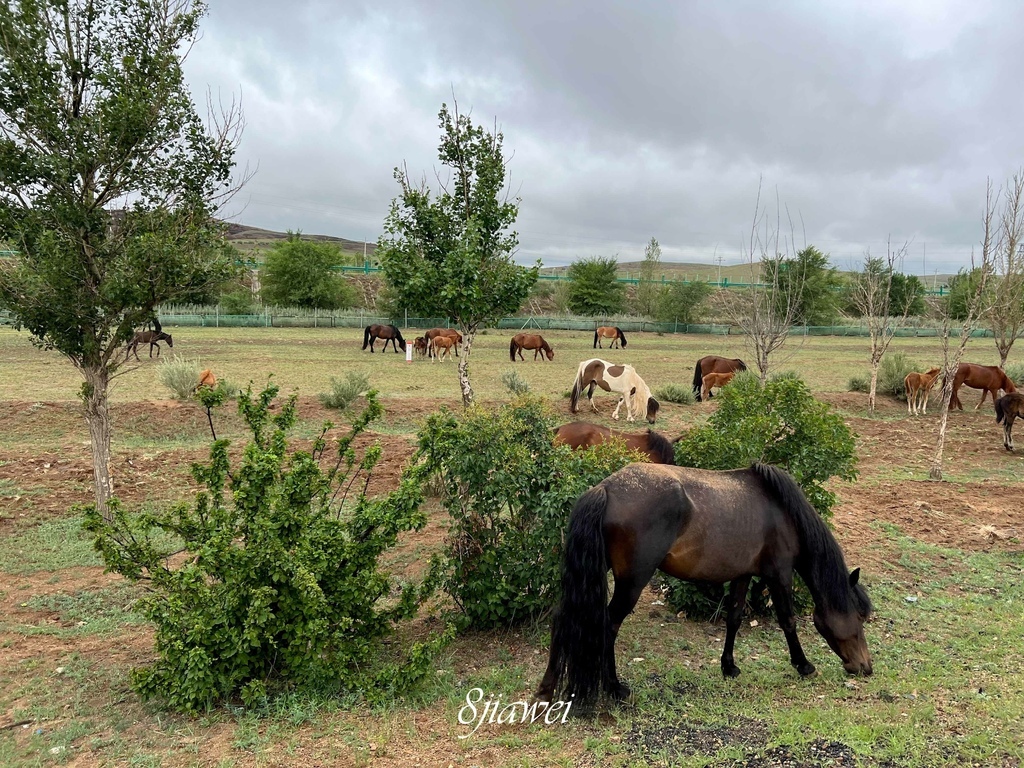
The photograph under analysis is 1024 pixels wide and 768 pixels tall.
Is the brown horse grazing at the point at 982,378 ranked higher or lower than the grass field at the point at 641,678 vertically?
higher

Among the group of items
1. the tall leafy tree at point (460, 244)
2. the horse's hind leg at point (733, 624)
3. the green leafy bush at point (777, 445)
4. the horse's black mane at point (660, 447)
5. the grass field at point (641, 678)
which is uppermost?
the tall leafy tree at point (460, 244)

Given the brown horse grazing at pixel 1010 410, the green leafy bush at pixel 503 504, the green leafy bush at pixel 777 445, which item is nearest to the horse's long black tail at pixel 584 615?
the green leafy bush at pixel 503 504

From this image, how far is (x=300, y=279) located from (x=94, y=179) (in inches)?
2043

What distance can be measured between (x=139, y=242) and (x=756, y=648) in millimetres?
7082

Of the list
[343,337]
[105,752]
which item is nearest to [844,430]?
[105,752]

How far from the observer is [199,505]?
453cm

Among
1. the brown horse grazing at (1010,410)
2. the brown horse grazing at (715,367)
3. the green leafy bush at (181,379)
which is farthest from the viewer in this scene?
the brown horse grazing at (715,367)

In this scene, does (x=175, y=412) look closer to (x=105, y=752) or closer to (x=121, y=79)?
(x=121, y=79)

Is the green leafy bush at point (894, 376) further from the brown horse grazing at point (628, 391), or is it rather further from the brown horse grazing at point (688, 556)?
the brown horse grazing at point (688, 556)

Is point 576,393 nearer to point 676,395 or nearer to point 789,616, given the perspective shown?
point 676,395

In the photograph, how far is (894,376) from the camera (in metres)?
19.6

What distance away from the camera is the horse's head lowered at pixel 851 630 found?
4.45 metres

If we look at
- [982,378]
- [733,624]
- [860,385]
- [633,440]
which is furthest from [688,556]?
[860,385]

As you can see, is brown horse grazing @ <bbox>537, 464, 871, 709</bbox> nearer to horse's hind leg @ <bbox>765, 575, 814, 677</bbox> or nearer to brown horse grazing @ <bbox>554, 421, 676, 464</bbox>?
horse's hind leg @ <bbox>765, 575, 814, 677</bbox>
